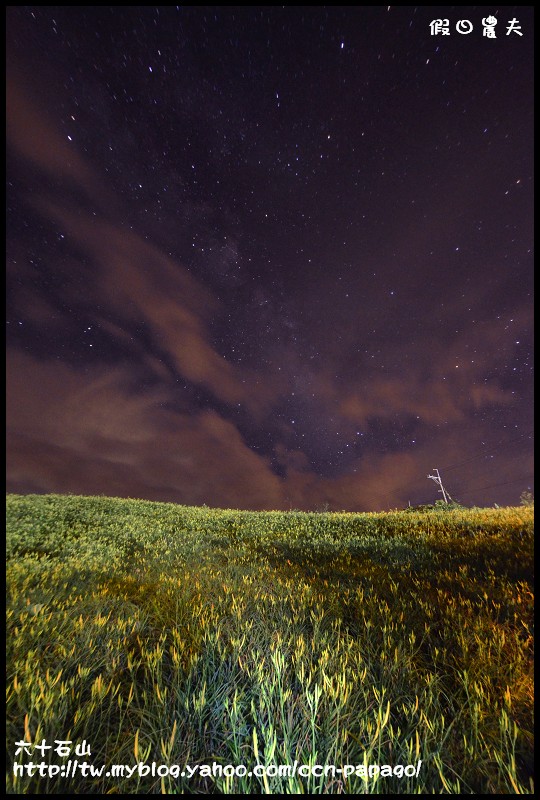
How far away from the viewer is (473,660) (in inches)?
114

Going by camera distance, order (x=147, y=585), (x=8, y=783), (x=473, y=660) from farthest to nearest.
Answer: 1. (x=147, y=585)
2. (x=473, y=660)
3. (x=8, y=783)

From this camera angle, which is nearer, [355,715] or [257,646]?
[355,715]

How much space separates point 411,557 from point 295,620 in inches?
157

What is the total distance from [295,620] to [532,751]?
2263 millimetres

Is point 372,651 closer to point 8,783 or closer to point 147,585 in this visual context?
point 8,783

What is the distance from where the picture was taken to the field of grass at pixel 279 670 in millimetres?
2053

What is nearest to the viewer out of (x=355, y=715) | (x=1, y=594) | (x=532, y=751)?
(x=532, y=751)

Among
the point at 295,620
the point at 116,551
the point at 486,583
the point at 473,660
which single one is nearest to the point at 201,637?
the point at 295,620

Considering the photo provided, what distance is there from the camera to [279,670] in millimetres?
2715

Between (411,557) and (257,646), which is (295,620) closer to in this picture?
(257,646)

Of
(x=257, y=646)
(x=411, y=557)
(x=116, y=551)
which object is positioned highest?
(x=116, y=551)

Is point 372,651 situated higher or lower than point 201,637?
lower

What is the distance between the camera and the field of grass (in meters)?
2.05

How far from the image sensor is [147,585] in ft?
17.0
